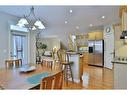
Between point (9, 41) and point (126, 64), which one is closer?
point (126, 64)

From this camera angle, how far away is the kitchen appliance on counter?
846cm

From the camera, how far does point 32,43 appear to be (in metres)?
6.86

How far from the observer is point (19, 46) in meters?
6.38

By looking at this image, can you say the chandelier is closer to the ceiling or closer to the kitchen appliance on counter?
the ceiling

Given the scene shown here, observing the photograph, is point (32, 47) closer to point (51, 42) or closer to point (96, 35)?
point (96, 35)

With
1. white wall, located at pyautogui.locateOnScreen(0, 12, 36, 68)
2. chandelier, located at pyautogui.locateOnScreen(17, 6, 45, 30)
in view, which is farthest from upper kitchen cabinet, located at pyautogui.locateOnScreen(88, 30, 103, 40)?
chandelier, located at pyautogui.locateOnScreen(17, 6, 45, 30)

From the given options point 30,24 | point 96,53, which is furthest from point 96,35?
point 30,24

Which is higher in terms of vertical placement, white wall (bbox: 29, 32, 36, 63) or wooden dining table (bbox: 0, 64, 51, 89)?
white wall (bbox: 29, 32, 36, 63)

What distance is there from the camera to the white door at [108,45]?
7652 millimetres

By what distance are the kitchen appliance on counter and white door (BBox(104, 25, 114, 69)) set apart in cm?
26
